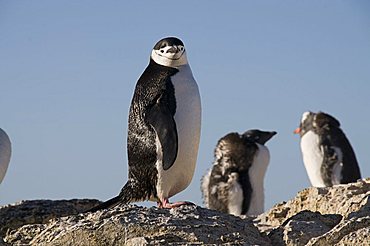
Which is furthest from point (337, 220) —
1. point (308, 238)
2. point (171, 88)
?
point (171, 88)

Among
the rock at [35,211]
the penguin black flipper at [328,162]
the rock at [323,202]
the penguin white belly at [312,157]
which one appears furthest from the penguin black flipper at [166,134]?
the penguin white belly at [312,157]

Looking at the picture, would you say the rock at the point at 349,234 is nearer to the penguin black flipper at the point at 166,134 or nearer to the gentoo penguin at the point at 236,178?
the penguin black flipper at the point at 166,134

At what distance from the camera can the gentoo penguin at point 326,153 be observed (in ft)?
59.3

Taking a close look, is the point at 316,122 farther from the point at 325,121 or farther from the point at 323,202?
the point at 323,202

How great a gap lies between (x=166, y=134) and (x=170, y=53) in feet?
2.91

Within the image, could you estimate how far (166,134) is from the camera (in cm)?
827

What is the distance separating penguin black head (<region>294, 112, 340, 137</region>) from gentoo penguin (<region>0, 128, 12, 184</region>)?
770cm

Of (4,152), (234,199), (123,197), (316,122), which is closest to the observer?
(123,197)

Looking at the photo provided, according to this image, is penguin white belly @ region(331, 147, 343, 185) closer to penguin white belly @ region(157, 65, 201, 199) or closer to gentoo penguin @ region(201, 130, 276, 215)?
gentoo penguin @ region(201, 130, 276, 215)

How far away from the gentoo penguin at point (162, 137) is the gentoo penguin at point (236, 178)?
7.82 m

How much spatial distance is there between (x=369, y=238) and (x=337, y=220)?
1266 mm

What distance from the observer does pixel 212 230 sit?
19.5ft

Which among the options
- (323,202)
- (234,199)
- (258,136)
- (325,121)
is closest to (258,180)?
(234,199)

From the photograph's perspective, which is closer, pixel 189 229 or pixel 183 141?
pixel 189 229
